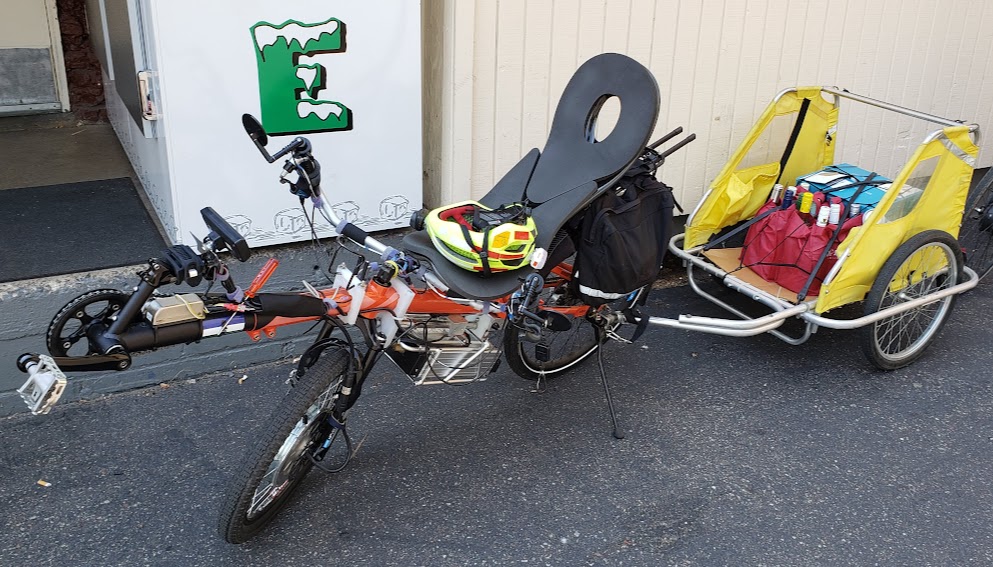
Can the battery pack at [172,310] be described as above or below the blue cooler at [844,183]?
above

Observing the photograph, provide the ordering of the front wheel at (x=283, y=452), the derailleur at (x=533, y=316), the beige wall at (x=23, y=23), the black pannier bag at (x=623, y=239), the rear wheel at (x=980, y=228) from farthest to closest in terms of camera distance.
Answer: the beige wall at (x=23, y=23) → the rear wheel at (x=980, y=228) → the black pannier bag at (x=623, y=239) → the derailleur at (x=533, y=316) → the front wheel at (x=283, y=452)

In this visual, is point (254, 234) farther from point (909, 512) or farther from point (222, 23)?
point (909, 512)

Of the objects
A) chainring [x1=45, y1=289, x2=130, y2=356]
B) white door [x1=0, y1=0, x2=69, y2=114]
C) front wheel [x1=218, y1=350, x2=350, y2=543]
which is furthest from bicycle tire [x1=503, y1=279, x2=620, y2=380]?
white door [x1=0, y1=0, x2=69, y2=114]

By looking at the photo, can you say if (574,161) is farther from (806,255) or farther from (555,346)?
(806,255)

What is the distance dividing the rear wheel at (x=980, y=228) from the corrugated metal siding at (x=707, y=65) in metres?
0.80

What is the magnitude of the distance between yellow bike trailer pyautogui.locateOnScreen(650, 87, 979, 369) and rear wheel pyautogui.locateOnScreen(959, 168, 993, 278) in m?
0.62

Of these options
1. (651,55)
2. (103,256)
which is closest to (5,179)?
(103,256)

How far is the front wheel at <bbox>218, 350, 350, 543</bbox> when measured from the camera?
2.83 meters

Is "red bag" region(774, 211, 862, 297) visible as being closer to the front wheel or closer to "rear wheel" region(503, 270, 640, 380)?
"rear wheel" region(503, 270, 640, 380)

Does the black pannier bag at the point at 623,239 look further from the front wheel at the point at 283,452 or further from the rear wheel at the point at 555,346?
the front wheel at the point at 283,452

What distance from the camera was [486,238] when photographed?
308 centimetres

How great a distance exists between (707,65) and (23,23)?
15.2 feet

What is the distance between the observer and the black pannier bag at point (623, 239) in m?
3.44

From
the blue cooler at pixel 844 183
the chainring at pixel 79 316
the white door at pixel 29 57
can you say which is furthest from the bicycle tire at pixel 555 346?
the white door at pixel 29 57
